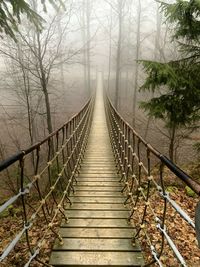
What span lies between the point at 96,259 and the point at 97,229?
65cm

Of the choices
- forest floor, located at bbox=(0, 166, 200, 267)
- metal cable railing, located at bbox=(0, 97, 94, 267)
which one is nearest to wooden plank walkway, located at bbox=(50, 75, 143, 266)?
metal cable railing, located at bbox=(0, 97, 94, 267)

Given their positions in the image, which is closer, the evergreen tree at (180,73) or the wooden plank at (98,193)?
the wooden plank at (98,193)

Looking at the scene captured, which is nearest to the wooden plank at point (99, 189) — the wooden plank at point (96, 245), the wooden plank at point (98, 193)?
the wooden plank at point (98, 193)

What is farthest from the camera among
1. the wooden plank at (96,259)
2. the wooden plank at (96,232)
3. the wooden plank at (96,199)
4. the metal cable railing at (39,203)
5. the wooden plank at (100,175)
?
the wooden plank at (100,175)

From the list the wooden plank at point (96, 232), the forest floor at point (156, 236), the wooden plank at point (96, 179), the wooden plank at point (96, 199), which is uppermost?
the wooden plank at point (96, 232)

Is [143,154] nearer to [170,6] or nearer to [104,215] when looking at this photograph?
[170,6]

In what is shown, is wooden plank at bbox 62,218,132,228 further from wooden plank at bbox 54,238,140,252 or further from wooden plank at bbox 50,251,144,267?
wooden plank at bbox 50,251,144,267

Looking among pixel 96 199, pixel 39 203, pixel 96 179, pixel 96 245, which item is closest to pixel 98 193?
pixel 96 199

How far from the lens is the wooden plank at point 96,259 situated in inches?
112

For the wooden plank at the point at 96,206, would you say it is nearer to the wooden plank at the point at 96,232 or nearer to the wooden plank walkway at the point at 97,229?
the wooden plank walkway at the point at 97,229

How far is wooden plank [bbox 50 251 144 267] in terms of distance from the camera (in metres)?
2.84

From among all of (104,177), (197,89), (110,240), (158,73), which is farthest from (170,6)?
(110,240)

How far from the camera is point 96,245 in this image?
3.15m

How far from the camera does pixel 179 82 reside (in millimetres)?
6191
